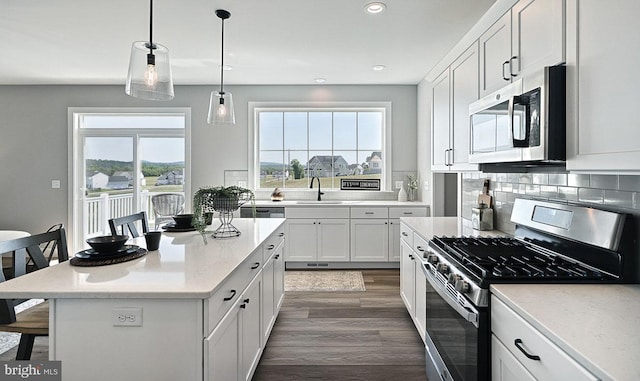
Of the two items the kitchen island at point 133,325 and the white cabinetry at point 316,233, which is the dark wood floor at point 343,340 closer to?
the white cabinetry at point 316,233

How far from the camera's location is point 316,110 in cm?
511

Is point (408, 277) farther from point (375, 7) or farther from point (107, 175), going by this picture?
point (107, 175)

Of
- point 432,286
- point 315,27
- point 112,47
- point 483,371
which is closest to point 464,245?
point 432,286

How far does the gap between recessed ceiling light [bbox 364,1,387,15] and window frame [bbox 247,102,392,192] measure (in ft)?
7.36

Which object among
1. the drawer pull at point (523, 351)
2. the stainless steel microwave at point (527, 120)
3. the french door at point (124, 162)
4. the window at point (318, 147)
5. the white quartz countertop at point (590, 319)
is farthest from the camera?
the window at point (318, 147)

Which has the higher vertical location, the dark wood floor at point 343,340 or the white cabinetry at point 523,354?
the white cabinetry at point 523,354

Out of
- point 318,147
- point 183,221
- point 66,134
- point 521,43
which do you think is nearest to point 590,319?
point 521,43

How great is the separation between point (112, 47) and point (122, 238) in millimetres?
2728

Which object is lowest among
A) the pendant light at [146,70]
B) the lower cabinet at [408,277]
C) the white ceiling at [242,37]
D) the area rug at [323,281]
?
the area rug at [323,281]

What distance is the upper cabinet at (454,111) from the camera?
7.78 feet

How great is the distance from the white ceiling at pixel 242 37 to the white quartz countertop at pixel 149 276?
1933 millimetres

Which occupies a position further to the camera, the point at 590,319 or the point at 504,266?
the point at 504,266

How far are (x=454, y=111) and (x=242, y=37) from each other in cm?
208

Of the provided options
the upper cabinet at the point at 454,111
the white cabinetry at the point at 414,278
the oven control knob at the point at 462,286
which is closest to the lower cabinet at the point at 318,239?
the white cabinetry at the point at 414,278
